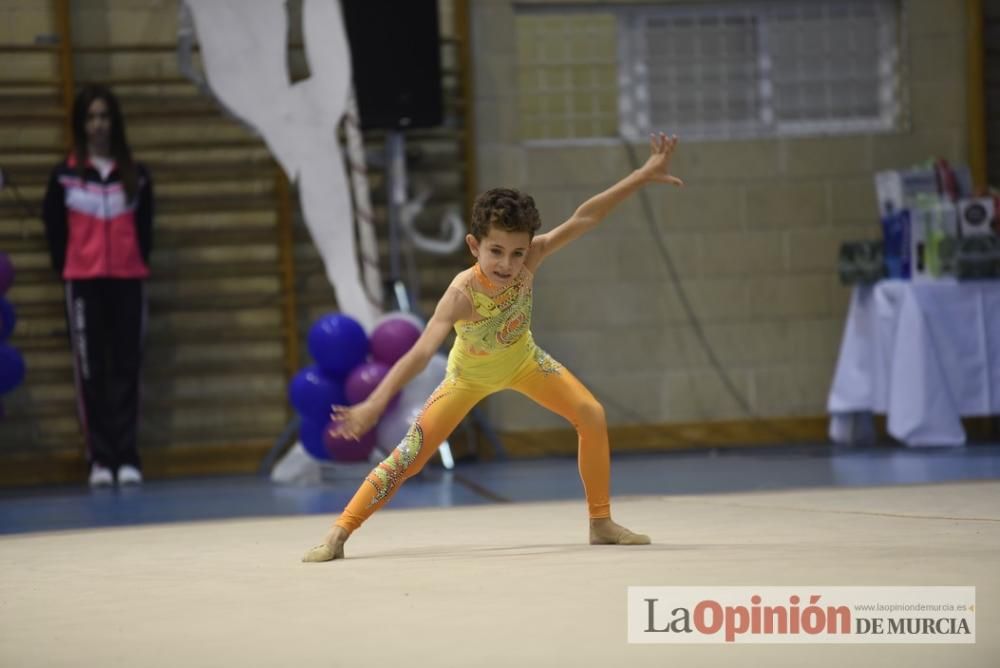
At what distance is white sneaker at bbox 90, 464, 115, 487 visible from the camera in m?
6.67

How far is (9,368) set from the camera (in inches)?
246

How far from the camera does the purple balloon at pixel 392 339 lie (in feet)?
20.4

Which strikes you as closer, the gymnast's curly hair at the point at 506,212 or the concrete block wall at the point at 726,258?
the gymnast's curly hair at the point at 506,212

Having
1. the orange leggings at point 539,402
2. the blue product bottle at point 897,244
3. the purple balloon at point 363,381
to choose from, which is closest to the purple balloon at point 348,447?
the purple balloon at point 363,381

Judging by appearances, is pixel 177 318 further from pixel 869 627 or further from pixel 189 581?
pixel 869 627

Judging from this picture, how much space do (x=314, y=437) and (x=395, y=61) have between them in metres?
1.90

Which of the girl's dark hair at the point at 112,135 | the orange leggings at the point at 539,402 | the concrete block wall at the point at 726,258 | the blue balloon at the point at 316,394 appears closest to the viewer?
the orange leggings at the point at 539,402

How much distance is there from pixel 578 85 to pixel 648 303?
1218mm

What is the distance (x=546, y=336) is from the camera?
746 centimetres

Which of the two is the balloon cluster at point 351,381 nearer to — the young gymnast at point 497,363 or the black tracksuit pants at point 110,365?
the black tracksuit pants at point 110,365

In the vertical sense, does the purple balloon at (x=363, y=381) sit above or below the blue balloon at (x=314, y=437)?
above

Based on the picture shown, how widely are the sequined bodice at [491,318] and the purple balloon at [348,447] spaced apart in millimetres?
2633

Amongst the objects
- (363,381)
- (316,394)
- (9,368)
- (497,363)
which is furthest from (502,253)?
(9,368)

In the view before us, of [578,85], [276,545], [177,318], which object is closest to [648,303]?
[578,85]
